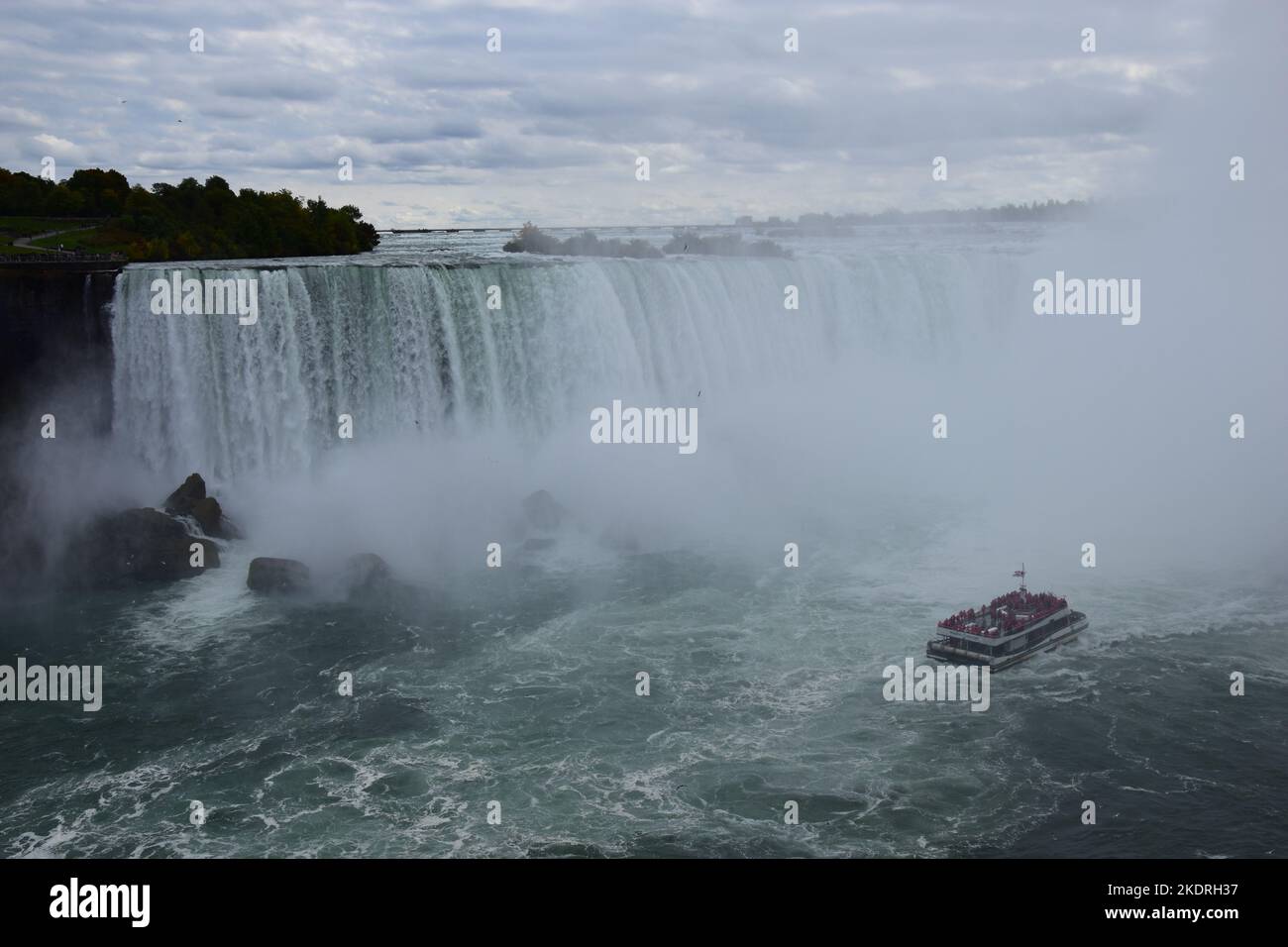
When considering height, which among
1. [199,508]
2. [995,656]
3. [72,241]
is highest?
[72,241]

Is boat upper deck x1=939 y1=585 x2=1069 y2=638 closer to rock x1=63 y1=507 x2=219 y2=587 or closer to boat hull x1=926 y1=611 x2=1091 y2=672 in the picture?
boat hull x1=926 y1=611 x2=1091 y2=672

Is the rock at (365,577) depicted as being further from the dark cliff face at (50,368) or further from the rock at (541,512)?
the dark cliff face at (50,368)

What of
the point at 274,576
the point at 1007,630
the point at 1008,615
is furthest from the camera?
the point at 274,576

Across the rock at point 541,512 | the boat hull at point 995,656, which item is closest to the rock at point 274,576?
the rock at point 541,512

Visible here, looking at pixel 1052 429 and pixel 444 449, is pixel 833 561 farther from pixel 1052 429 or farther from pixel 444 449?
pixel 1052 429

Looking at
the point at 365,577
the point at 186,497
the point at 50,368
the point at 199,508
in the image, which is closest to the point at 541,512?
the point at 365,577

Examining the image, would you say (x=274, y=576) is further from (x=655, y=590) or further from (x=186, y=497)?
(x=655, y=590)
